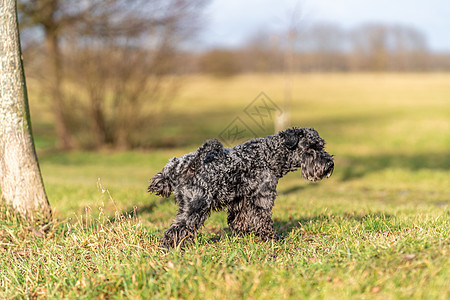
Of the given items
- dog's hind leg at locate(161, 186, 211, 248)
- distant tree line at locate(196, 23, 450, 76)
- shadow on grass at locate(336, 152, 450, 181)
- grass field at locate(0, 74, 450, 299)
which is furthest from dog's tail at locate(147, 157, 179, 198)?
distant tree line at locate(196, 23, 450, 76)

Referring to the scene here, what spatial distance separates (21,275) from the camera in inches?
177

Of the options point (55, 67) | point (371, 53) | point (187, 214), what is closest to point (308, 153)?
point (187, 214)

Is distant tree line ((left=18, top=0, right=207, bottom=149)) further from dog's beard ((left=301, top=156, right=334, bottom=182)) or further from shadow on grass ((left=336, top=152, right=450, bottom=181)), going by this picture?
dog's beard ((left=301, top=156, right=334, bottom=182))

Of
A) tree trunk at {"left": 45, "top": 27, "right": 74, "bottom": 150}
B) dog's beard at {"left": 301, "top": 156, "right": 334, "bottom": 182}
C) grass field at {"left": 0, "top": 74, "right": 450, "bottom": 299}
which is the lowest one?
grass field at {"left": 0, "top": 74, "right": 450, "bottom": 299}

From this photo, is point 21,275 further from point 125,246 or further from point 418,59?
point 418,59

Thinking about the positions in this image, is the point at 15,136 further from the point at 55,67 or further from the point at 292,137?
the point at 55,67

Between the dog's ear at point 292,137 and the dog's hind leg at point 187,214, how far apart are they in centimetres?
134

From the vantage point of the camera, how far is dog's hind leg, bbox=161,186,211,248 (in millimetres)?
4453

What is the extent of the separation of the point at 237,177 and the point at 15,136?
12.0ft

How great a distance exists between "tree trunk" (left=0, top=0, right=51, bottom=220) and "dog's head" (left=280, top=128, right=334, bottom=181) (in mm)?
3996

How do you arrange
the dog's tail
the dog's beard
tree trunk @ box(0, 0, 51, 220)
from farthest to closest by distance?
tree trunk @ box(0, 0, 51, 220)
the dog's beard
the dog's tail

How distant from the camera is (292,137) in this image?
507 centimetres

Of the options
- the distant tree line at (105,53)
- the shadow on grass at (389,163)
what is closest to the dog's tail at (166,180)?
the shadow on grass at (389,163)

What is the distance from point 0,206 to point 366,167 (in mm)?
13220
